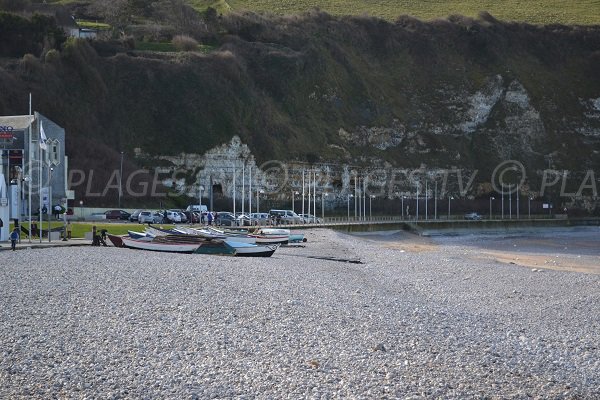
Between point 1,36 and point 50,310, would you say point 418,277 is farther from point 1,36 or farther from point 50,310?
point 1,36

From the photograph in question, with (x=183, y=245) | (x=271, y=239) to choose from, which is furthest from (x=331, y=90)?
(x=183, y=245)

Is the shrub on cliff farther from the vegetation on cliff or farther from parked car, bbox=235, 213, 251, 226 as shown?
parked car, bbox=235, 213, 251, 226

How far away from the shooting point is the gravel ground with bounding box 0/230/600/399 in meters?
12.2

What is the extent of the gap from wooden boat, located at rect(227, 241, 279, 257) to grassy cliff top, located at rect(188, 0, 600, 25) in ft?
344

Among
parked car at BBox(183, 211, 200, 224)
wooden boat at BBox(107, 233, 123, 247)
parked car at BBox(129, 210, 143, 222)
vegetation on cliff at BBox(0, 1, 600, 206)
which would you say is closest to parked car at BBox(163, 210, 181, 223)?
parked car at BBox(183, 211, 200, 224)

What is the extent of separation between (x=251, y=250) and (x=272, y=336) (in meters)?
17.7

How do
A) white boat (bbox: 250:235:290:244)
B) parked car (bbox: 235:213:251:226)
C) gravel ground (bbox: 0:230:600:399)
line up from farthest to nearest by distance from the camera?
parked car (bbox: 235:213:251:226) → white boat (bbox: 250:235:290:244) → gravel ground (bbox: 0:230:600:399)

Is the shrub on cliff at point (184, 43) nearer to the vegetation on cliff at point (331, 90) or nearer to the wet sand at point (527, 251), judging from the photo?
the vegetation on cliff at point (331, 90)

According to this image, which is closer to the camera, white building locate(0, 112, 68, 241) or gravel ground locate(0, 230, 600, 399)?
gravel ground locate(0, 230, 600, 399)

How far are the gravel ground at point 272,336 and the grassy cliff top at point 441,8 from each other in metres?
116

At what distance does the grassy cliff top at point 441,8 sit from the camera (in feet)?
479

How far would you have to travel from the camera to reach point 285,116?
93.1 meters

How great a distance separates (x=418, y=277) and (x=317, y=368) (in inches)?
652

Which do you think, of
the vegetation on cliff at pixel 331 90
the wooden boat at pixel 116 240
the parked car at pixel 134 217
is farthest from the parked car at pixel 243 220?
the wooden boat at pixel 116 240
